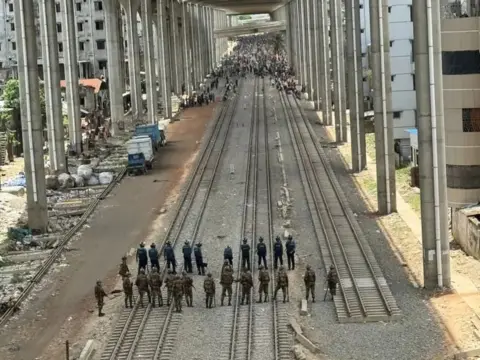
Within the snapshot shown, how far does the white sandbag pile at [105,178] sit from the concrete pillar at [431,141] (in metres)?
24.6

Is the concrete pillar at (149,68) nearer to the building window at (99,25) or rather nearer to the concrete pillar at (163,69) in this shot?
the concrete pillar at (163,69)

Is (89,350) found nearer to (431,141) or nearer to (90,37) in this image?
(431,141)

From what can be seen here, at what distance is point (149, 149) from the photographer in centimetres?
5066

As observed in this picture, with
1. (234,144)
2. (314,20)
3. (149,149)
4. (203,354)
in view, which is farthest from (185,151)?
(203,354)

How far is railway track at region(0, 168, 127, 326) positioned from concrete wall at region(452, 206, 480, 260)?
13964 millimetres

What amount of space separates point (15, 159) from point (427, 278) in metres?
39.4

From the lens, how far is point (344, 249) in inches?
1163

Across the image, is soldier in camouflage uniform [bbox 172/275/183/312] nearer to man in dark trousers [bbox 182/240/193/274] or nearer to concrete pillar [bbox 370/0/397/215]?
man in dark trousers [bbox 182/240/193/274]

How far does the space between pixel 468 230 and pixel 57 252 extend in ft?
46.9

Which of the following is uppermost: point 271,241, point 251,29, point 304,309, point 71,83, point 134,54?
point 251,29

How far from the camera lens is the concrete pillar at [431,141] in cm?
2388

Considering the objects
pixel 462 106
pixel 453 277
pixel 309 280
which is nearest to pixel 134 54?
pixel 462 106

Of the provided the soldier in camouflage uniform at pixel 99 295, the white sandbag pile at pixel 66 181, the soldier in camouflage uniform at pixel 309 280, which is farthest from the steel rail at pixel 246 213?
the white sandbag pile at pixel 66 181

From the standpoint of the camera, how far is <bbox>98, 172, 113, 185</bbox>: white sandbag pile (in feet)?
151
